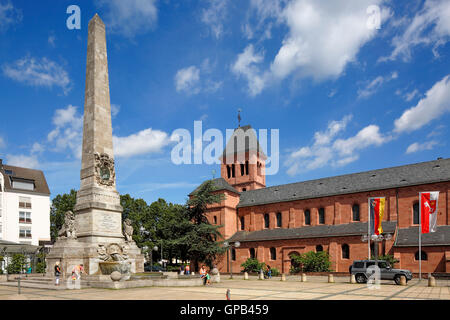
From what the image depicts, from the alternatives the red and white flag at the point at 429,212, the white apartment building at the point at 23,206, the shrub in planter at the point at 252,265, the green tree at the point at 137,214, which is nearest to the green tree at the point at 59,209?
the white apartment building at the point at 23,206

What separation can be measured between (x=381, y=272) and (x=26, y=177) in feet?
194

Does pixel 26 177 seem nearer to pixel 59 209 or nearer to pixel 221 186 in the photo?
pixel 59 209

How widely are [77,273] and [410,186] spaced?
122 ft

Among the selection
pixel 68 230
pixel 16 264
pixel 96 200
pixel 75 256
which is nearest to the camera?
pixel 75 256

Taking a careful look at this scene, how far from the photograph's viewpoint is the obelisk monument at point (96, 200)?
77.6 feet

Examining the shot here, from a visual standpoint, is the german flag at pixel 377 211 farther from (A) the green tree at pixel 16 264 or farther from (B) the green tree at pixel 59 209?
(B) the green tree at pixel 59 209

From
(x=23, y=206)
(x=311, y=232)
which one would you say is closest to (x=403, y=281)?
(x=311, y=232)

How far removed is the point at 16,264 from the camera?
3888 centimetres

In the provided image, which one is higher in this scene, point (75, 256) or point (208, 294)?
point (75, 256)

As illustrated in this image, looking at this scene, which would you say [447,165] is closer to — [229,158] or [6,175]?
[229,158]

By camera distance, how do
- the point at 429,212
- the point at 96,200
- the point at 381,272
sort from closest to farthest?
the point at 96,200 → the point at 381,272 → the point at 429,212

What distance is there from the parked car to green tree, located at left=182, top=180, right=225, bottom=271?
19506mm
